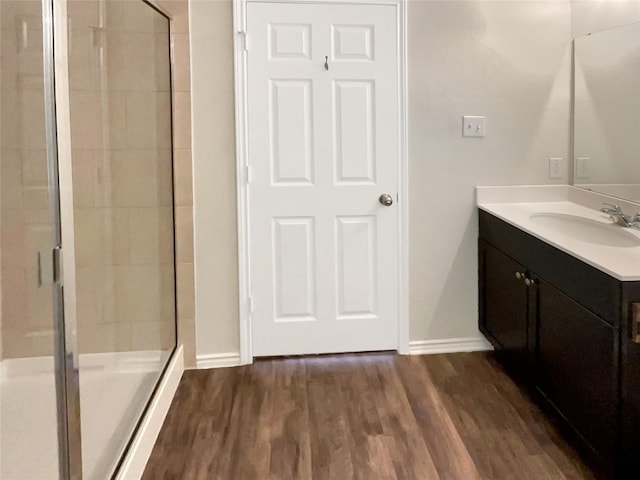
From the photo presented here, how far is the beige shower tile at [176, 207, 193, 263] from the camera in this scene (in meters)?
3.44

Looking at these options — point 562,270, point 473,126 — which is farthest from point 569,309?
point 473,126

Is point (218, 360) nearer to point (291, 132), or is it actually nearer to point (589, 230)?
point (291, 132)

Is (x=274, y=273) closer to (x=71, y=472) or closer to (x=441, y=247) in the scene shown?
(x=441, y=247)

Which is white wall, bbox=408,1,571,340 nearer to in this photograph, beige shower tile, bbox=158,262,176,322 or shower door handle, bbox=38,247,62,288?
beige shower tile, bbox=158,262,176,322

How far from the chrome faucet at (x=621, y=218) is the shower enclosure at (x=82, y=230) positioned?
2.11m

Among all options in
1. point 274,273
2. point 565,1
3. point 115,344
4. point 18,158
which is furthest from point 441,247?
point 18,158

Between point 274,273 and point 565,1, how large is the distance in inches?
83.4

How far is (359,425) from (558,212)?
1.47m

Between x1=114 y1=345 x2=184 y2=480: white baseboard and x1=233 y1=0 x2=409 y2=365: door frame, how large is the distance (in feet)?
1.35

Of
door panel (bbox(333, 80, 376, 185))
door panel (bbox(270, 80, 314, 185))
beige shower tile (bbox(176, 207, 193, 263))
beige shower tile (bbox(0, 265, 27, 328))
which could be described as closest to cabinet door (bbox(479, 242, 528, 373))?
door panel (bbox(333, 80, 376, 185))

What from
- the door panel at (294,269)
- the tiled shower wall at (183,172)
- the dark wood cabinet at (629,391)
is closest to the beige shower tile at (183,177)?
the tiled shower wall at (183,172)

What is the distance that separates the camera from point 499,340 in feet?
11.0

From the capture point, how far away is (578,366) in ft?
8.00

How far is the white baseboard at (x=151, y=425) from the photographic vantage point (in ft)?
7.77
